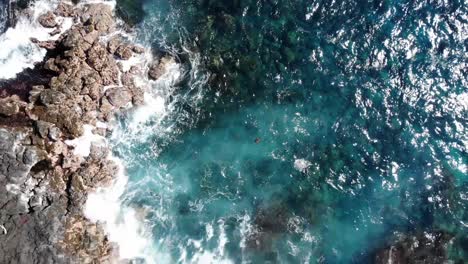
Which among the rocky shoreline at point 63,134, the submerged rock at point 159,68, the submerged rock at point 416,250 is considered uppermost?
the submerged rock at point 159,68

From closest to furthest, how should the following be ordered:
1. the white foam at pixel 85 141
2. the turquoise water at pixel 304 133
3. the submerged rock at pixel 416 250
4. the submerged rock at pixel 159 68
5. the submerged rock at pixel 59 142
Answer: the submerged rock at pixel 59 142 < the submerged rock at pixel 416 250 < the turquoise water at pixel 304 133 < the white foam at pixel 85 141 < the submerged rock at pixel 159 68

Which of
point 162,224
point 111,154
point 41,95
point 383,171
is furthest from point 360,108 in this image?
point 41,95

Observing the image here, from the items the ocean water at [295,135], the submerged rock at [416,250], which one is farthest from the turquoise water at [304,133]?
the submerged rock at [416,250]

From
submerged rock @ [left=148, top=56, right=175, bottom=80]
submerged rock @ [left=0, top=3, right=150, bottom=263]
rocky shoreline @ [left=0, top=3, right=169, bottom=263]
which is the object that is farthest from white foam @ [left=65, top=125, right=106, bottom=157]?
submerged rock @ [left=148, top=56, right=175, bottom=80]

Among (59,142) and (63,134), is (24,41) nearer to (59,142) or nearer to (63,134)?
(63,134)

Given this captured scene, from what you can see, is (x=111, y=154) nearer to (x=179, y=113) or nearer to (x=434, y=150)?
(x=179, y=113)

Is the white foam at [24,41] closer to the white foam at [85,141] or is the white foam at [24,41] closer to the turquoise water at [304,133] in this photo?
the white foam at [85,141]
